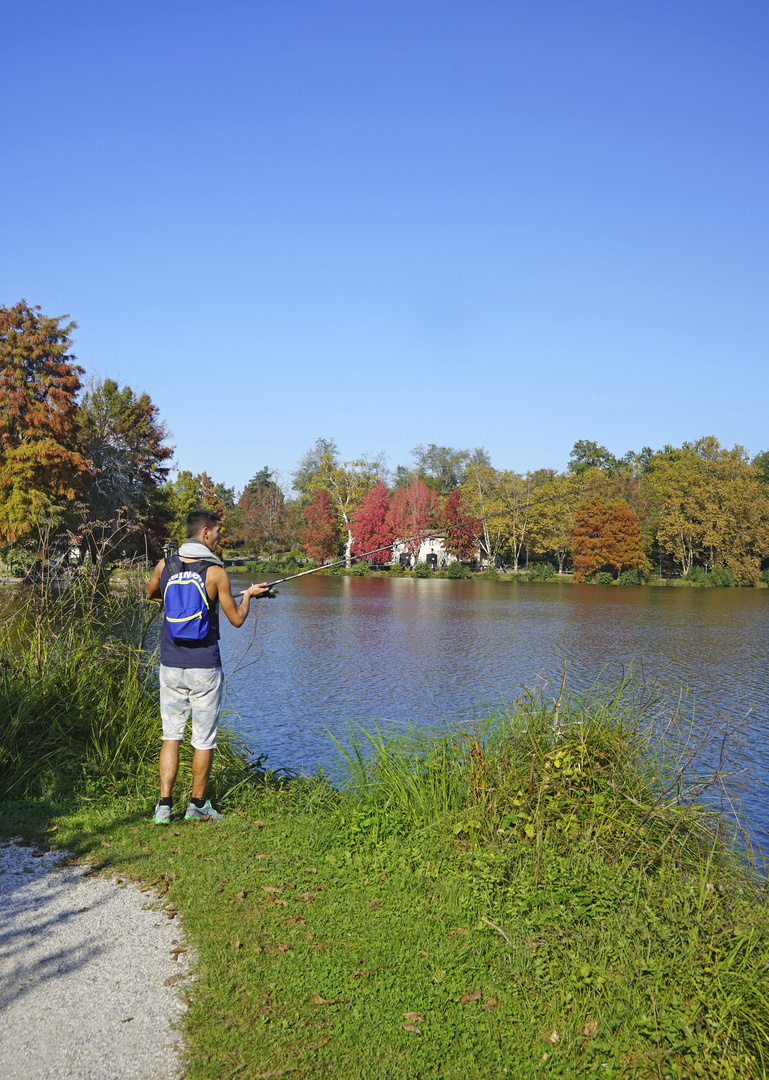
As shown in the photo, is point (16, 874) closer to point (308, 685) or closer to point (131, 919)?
point (131, 919)

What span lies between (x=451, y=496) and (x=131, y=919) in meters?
58.0

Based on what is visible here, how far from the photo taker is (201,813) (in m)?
5.16

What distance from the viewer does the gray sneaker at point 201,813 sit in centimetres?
514

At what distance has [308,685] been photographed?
14555mm

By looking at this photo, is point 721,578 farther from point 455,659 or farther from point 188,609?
point 188,609

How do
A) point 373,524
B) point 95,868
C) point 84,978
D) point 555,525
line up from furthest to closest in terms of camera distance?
point 373,524
point 555,525
point 95,868
point 84,978

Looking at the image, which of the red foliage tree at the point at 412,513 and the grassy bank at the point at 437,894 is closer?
the grassy bank at the point at 437,894

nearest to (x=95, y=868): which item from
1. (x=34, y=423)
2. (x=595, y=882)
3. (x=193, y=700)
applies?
(x=193, y=700)

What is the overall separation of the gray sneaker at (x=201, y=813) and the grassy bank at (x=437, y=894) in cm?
8

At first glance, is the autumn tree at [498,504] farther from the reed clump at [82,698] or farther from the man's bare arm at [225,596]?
the man's bare arm at [225,596]

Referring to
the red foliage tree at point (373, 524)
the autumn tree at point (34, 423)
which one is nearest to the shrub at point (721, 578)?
the red foliage tree at point (373, 524)

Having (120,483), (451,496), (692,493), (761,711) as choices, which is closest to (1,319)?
(120,483)

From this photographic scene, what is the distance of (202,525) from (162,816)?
193 cm

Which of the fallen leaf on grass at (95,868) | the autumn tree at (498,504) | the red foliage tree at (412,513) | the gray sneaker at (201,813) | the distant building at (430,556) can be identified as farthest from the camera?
the distant building at (430,556)
